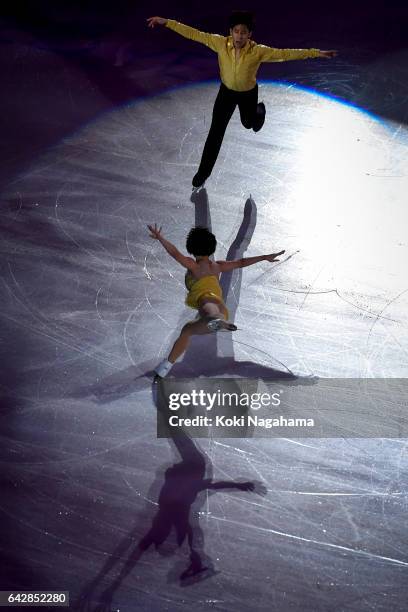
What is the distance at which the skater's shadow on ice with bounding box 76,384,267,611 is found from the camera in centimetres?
406

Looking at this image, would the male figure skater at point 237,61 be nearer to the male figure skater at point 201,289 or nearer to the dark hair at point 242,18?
the dark hair at point 242,18

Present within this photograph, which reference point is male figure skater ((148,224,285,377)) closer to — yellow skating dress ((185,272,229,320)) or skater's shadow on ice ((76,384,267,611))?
yellow skating dress ((185,272,229,320))

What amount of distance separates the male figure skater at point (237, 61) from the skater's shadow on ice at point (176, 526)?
2349 millimetres

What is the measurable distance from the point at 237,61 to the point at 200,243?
1334 millimetres

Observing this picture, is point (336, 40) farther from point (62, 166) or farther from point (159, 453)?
point (159, 453)

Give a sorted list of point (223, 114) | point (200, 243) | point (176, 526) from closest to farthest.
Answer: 1. point (176, 526)
2. point (200, 243)
3. point (223, 114)

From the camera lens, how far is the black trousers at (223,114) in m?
5.32

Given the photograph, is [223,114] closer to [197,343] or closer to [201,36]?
[201,36]

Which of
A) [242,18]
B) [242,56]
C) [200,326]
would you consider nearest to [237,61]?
[242,56]

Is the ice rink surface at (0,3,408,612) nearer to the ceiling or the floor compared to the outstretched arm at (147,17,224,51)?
nearer to the floor

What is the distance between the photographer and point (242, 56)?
16.4ft

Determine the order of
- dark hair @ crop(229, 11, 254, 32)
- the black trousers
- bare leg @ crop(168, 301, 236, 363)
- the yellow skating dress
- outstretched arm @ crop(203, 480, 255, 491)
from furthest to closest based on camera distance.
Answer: the black trousers
dark hair @ crop(229, 11, 254, 32)
the yellow skating dress
bare leg @ crop(168, 301, 236, 363)
outstretched arm @ crop(203, 480, 255, 491)

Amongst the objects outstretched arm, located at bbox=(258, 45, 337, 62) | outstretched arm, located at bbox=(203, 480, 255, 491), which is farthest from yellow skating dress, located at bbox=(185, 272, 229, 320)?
outstretched arm, located at bbox=(258, 45, 337, 62)

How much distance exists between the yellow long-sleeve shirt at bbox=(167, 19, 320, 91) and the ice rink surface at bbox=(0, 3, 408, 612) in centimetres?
97
